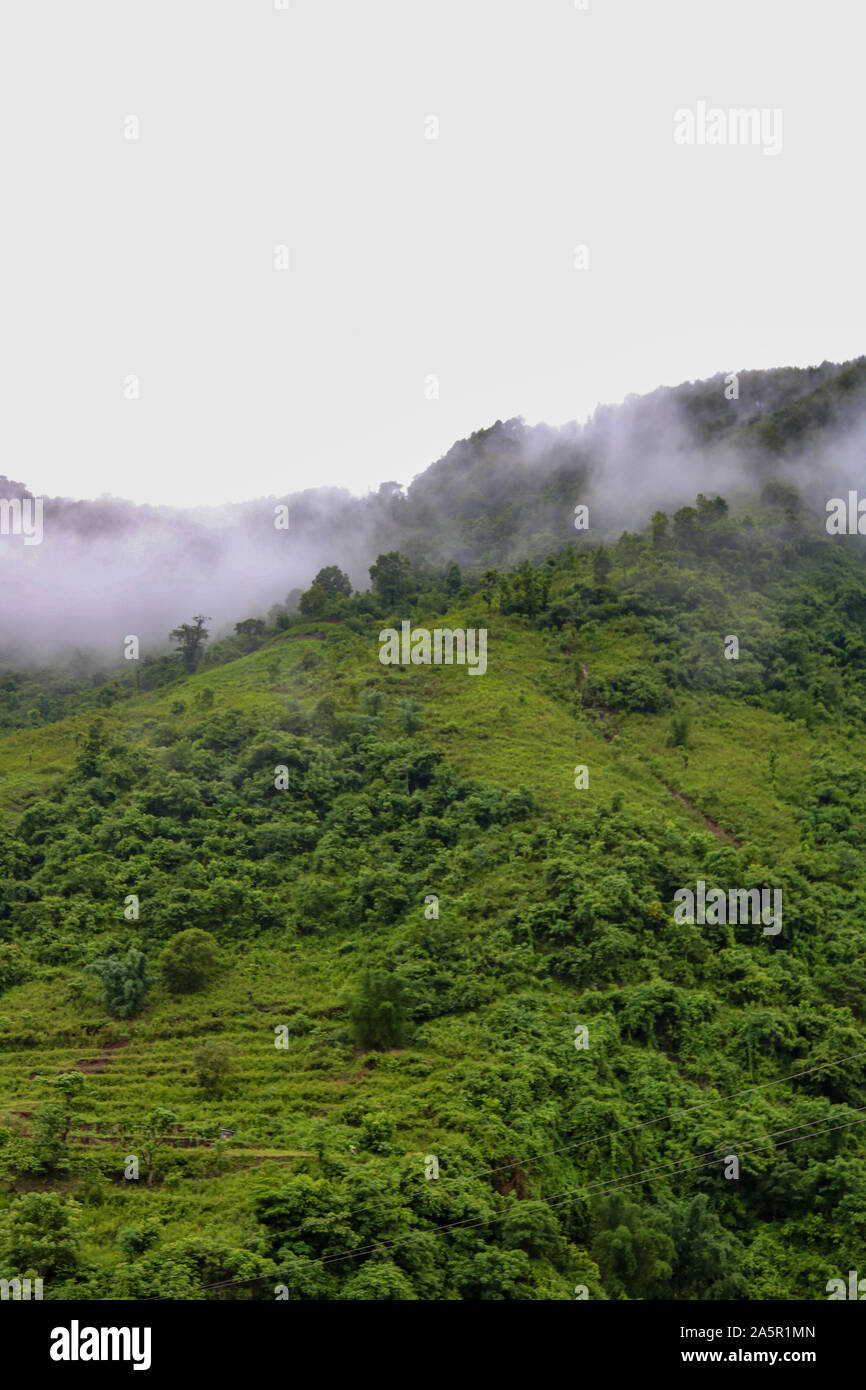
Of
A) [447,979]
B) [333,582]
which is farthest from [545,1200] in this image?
[333,582]

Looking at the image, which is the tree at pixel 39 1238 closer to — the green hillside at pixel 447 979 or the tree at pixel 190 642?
the green hillside at pixel 447 979

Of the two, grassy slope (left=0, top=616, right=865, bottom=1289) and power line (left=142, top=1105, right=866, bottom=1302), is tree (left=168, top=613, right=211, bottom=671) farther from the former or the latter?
power line (left=142, top=1105, right=866, bottom=1302)

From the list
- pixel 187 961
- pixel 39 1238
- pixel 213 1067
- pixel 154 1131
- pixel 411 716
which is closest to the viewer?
pixel 39 1238

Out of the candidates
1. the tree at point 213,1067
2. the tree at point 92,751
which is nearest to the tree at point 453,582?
the tree at point 92,751

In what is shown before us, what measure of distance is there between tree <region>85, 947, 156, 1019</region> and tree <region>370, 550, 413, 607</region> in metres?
34.4

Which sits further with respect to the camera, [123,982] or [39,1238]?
[123,982]

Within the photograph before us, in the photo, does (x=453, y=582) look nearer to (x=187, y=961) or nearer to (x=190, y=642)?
(x=190, y=642)

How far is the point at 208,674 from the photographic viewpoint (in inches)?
2142

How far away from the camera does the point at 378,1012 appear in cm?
2634

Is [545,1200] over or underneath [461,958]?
underneath

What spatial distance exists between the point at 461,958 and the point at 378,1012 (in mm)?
4258

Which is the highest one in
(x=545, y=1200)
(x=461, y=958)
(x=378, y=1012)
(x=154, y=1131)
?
(x=461, y=958)

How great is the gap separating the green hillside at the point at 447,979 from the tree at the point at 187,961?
0.31m

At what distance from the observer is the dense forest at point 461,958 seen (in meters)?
20.3
